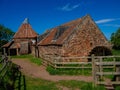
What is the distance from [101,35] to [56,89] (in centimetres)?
1562

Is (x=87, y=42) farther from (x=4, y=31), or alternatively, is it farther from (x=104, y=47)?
(x=4, y=31)

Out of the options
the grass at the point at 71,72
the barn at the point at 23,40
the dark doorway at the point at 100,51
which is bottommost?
the grass at the point at 71,72

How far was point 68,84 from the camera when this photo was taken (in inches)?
581

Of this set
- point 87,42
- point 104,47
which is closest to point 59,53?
point 87,42

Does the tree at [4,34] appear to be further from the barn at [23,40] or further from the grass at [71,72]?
the grass at [71,72]

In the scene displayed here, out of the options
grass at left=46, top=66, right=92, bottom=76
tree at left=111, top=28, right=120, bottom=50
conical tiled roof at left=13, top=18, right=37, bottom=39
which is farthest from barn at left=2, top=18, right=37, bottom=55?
tree at left=111, top=28, right=120, bottom=50

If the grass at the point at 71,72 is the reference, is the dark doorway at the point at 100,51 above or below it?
above

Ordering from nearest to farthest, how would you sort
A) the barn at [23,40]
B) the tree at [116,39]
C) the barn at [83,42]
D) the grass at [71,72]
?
the grass at [71,72] < the barn at [83,42] < the barn at [23,40] < the tree at [116,39]

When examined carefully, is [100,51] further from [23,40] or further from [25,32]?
[25,32]

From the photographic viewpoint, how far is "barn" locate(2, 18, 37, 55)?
150 ft

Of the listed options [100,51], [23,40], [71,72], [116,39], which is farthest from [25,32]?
[116,39]

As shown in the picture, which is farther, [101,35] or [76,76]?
[101,35]

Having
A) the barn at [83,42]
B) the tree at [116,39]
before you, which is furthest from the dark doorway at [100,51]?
the tree at [116,39]

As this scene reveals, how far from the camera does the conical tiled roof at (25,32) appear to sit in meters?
46.6
